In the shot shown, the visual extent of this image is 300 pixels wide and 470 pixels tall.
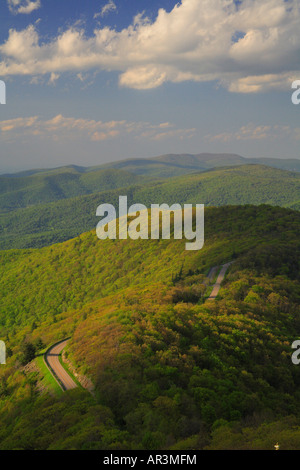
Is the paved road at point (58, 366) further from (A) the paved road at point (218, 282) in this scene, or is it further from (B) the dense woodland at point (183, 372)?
(A) the paved road at point (218, 282)

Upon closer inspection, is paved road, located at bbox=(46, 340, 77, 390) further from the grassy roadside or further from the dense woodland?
the dense woodland

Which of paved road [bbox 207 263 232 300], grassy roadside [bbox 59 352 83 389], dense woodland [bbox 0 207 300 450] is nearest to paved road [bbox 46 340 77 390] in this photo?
grassy roadside [bbox 59 352 83 389]

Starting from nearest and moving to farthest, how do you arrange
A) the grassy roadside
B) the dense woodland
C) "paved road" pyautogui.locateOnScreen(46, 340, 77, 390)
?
the dense woodland → the grassy roadside → "paved road" pyautogui.locateOnScreen(46, 340, 77, 390)

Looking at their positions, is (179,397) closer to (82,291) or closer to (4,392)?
(4,392)

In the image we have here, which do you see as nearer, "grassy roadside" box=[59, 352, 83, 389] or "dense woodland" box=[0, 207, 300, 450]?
"dense woodland" box=[0, 207, 300, 450]

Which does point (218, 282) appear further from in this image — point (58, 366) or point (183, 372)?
point (58, 366)

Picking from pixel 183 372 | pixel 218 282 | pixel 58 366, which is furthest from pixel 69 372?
pixel 218 282

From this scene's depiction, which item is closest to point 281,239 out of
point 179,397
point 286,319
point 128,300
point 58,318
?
point 286,319

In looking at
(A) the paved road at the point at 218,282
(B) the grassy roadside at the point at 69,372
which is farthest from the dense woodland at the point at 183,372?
(A) the paved road at the point at 218,282
